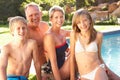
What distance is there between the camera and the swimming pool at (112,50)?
8545mm

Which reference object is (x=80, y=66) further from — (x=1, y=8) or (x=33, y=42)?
(x=1, y=8)

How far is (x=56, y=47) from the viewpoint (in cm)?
423

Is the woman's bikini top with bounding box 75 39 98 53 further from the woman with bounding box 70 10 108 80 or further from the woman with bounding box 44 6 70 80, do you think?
the woman with bounding box 44 6 70 80

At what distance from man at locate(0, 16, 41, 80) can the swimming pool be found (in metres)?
4.30

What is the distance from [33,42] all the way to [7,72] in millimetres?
535

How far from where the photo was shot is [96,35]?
4129 mm

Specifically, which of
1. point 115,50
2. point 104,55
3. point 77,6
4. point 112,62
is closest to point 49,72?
point 112,62

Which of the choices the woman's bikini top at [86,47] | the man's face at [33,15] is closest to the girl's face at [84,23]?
the woman's bikini top at [86,47]

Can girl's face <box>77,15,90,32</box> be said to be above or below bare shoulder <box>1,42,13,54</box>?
above

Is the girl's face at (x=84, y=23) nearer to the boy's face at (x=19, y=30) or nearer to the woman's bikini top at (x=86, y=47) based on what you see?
the woman's bikini top at (x=86, y=47)

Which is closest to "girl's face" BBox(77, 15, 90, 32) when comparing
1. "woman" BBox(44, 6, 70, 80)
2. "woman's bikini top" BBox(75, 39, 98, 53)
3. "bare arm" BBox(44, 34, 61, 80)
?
"woman's bikini top" BBox(75, 39, 98, 53)

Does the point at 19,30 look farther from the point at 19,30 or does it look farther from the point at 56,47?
the point at 56,47

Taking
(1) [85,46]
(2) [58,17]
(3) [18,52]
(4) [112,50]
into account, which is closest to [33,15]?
(2) [58,17]

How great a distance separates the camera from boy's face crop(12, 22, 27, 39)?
373cm
